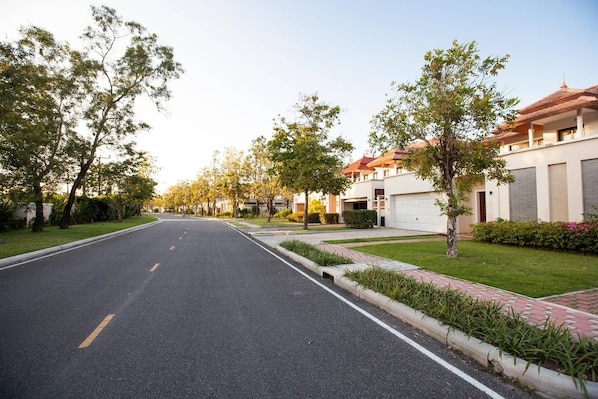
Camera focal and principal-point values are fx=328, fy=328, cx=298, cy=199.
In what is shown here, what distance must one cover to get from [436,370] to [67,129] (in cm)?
2805

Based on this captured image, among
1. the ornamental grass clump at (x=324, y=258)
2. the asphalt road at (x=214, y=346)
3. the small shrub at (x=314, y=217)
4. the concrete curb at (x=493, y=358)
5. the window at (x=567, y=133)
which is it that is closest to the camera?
the concrete curb at (x=493, y=358)

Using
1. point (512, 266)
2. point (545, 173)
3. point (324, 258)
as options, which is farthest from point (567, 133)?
point (324, 258)

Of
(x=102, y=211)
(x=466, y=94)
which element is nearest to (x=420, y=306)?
(x=466, y=94)

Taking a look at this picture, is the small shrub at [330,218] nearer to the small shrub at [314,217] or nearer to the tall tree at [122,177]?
the small shrub at [314,217]

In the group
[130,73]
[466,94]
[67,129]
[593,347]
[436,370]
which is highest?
[130,73]

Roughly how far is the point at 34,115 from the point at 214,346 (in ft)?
70.6

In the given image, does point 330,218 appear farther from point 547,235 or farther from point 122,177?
point 547,235

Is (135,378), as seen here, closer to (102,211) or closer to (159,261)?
(159,261)

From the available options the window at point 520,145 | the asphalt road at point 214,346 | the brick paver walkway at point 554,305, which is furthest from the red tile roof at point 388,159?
the asphalt road at point 214,346

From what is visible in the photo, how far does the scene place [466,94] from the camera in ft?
32.0

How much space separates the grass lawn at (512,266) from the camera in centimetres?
698

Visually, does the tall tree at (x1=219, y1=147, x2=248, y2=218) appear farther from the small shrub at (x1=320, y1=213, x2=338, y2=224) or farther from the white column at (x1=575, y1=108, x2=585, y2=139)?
the white column at (x1=575, y1=108, x2=585, y2=139)

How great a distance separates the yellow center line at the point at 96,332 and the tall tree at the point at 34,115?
13.4 meters

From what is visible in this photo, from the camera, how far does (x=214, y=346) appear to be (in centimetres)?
412
